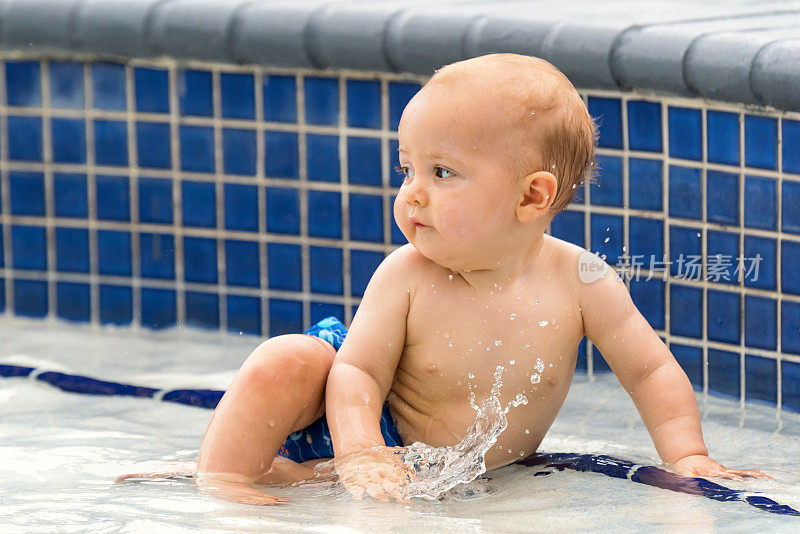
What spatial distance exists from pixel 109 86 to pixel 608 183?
1.37 metres

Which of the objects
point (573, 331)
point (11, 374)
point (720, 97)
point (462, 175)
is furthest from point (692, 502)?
point (11, 374)

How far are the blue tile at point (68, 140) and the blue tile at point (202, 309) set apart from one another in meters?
0.48

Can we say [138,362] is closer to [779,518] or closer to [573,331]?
[573,331]

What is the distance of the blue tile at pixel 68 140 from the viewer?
11.8 feet

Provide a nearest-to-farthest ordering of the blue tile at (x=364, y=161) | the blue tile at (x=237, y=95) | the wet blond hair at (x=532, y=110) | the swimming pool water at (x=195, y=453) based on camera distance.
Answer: the swimming pool water at (x=195, y=453), the wet blond hair at (x=532, y=110), the blue tile at (x=364, y=161), the blue tile at (x=237, y=95)

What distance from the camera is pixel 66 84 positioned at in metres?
3.57

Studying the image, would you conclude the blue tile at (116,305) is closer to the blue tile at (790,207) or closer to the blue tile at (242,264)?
the blue tile at (242,264)

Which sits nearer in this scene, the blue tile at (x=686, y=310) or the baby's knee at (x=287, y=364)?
the baby's knee at (x=287, y=364)

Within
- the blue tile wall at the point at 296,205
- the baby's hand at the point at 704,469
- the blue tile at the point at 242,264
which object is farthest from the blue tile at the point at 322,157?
the baby's hand at the point at 704,469

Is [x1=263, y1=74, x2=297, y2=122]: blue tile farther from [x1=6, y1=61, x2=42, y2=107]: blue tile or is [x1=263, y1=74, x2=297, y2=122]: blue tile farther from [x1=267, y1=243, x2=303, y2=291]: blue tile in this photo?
[x1=6, y1=61, x2=42, y2=107]: blue tile

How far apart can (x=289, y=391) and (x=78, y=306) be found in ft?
4.98

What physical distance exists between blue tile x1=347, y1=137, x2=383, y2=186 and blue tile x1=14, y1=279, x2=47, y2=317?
0.99 metres

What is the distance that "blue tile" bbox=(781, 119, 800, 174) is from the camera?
271cm

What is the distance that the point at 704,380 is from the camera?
9.76 feet
